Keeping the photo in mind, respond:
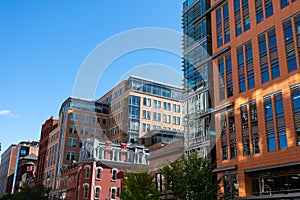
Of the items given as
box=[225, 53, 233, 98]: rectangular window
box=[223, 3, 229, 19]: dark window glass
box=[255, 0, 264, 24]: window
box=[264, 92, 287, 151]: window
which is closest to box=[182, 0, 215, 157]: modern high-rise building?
box=[225, 53, 233, 98]: rectangular window

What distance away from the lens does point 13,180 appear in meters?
120

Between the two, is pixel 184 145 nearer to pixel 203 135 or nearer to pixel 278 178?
pixel 203 135

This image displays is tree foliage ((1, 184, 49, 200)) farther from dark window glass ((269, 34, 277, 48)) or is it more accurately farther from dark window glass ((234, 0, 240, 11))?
dark window glass ((269, 34, 277, 48))

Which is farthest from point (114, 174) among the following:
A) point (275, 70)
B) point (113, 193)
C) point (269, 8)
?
point (269, 8)

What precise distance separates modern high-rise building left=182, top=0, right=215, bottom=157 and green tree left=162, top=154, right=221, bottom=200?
5.54m

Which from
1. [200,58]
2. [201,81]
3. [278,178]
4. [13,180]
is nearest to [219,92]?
[201,81]

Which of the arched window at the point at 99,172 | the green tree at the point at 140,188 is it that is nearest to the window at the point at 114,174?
the arched window at the point at 99,172

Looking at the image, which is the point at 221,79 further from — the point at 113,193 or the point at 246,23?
the point at 113,193

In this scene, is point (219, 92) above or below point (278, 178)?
above

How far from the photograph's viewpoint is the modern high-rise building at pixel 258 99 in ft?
89.8

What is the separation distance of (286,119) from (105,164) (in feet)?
99.5

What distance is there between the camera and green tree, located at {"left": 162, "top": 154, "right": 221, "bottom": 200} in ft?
93.5

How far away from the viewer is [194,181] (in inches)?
1133

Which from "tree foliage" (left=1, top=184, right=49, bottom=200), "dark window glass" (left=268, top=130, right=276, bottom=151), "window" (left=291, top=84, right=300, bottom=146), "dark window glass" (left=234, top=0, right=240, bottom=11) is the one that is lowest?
"tree foliage" (left=1, top=184, right=49, bottom=200)
